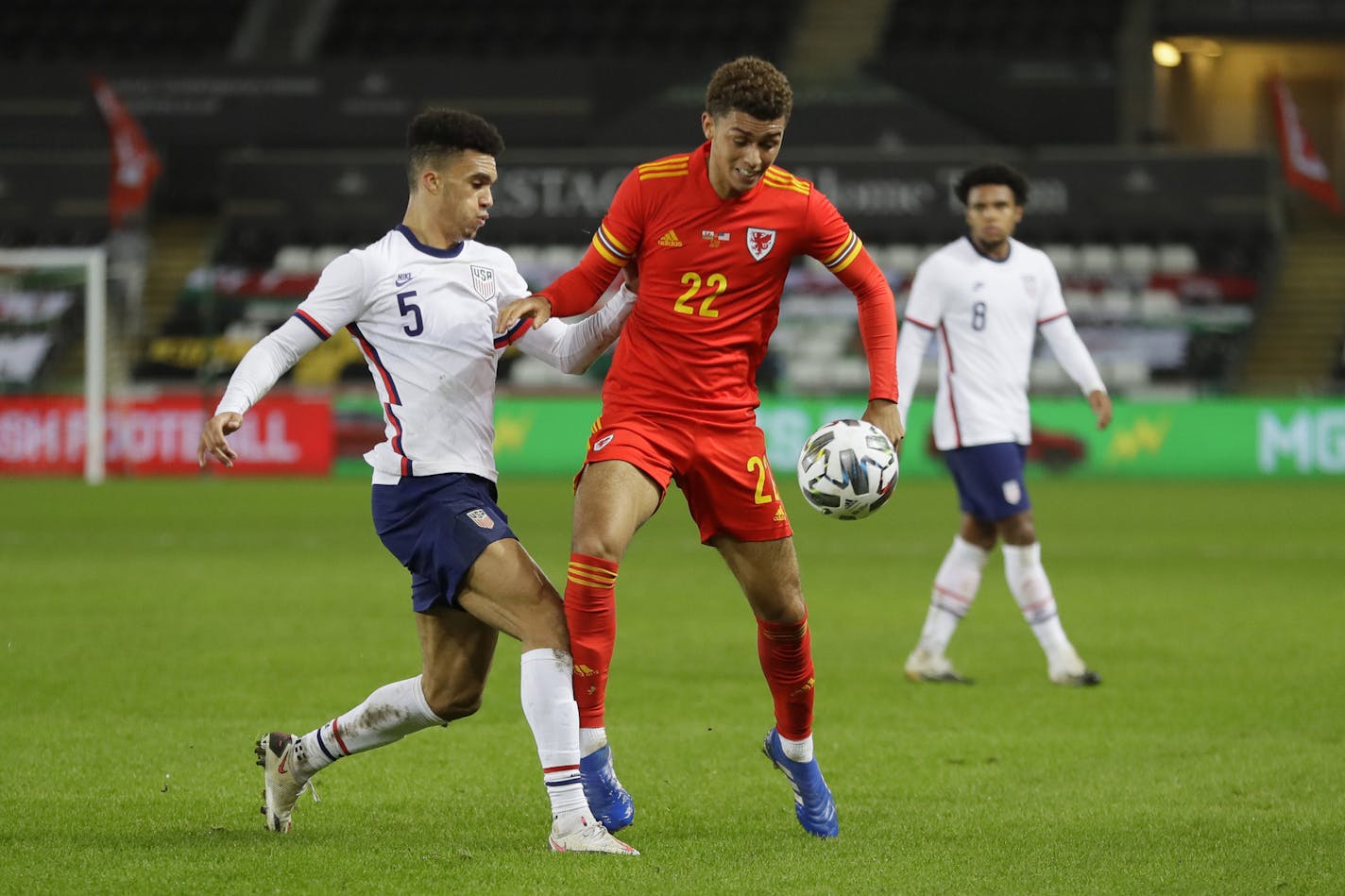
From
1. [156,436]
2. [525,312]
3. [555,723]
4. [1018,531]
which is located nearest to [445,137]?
[525,312]

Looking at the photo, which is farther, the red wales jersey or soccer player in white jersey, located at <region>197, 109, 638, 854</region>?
the red wales jersey

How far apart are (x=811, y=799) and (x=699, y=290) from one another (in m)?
1.53

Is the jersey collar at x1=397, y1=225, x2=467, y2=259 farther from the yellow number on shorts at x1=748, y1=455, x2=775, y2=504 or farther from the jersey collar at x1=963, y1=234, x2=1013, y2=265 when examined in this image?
the jersey collar at x1=963, y1=234, x2=1013, y2=265

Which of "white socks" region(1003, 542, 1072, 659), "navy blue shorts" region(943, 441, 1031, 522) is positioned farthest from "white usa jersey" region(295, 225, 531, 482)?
"white socks" region(1003, 542, 1072, 659)

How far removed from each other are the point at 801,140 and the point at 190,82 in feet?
33.5

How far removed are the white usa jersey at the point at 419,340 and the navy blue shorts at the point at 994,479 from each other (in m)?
3.77

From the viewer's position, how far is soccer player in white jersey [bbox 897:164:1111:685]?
8.47m

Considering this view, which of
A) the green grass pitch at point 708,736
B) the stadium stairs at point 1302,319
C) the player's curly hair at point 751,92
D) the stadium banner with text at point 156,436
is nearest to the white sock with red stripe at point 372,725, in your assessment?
the green grass pitch at point 708,736

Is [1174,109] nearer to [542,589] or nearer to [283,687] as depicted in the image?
[283,687]

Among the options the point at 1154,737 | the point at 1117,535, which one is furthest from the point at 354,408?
the point at 1154,737

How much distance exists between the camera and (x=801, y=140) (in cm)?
2914

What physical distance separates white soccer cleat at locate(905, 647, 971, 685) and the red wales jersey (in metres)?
3.42

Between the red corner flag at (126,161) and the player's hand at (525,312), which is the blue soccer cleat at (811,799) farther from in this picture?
the red corner flag at (126,161)

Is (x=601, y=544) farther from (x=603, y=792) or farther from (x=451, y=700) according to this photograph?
(x=603, y=792)
